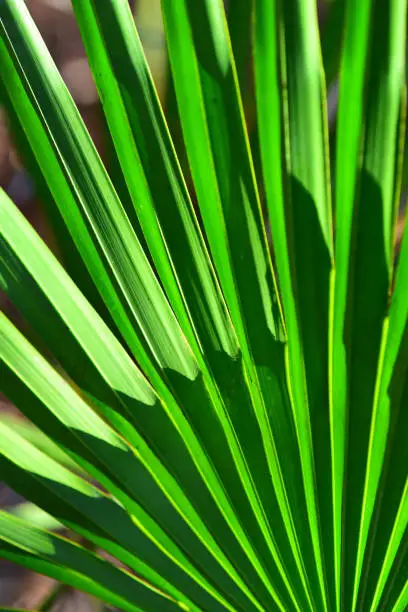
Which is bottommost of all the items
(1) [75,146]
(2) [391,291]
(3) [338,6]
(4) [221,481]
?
(4) [221,481]

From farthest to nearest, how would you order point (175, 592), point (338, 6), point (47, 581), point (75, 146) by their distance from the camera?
point (47, 581) → point (338, 6) → point (175, 592) → point (75, 146)

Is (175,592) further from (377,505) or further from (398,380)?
(398,380)

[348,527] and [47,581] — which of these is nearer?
[348,527]

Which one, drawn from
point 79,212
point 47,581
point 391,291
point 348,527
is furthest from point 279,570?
point 47,581

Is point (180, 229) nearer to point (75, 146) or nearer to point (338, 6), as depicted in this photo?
point (75, 146)

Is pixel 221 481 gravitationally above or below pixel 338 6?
below

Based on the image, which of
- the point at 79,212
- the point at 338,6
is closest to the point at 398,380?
the point at 79,212

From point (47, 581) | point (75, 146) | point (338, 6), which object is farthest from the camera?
point (47, 581)
